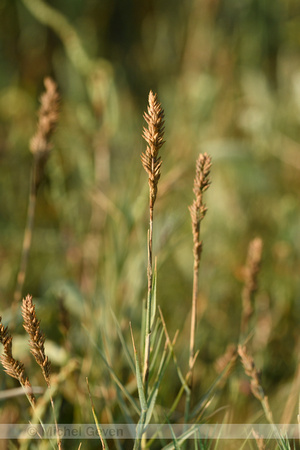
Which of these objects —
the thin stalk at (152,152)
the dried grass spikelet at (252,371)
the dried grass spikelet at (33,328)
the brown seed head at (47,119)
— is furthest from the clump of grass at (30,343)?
the brown seed head at (47,119)

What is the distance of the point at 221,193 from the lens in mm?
1619

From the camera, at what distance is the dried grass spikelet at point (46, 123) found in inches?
31.5

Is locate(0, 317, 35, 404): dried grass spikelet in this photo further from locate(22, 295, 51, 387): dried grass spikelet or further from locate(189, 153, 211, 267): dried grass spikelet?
locate(189, 153, 211, 267): dried grass spikelet

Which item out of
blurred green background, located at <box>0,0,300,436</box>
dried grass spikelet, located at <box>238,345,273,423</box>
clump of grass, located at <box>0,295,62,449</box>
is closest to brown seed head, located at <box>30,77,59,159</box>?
blurred green background, located at <box>0,0,300,436</box>

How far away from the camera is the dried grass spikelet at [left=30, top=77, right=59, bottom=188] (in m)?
0.80

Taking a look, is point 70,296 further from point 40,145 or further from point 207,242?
point 207,242

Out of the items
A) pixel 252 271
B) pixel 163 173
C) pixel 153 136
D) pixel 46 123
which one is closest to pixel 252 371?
pixel 252 271

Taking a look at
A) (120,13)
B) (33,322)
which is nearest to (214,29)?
(120,13)

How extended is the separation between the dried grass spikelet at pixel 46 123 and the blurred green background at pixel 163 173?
0.73ft

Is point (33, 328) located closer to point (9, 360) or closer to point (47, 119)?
point (9, 360)

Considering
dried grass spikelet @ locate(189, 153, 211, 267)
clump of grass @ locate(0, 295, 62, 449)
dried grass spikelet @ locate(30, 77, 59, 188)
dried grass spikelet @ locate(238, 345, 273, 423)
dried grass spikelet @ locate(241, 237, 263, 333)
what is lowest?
dried grass spikelet @ locate(238, 345, 273, 423)

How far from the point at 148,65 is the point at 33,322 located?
6.77 feet

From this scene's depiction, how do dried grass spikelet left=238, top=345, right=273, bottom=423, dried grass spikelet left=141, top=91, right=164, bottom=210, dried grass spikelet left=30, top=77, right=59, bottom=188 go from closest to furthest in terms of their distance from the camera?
dried grass spikelet left=141, top=91, right=164, bottom=210 → dried grass spikelet left=238, top=345, right=273, bottom=423 → dried grass spikelet left=30, top=77, right=59, bottom=188

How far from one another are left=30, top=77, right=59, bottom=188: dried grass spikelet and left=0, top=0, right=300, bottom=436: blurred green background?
22cm
